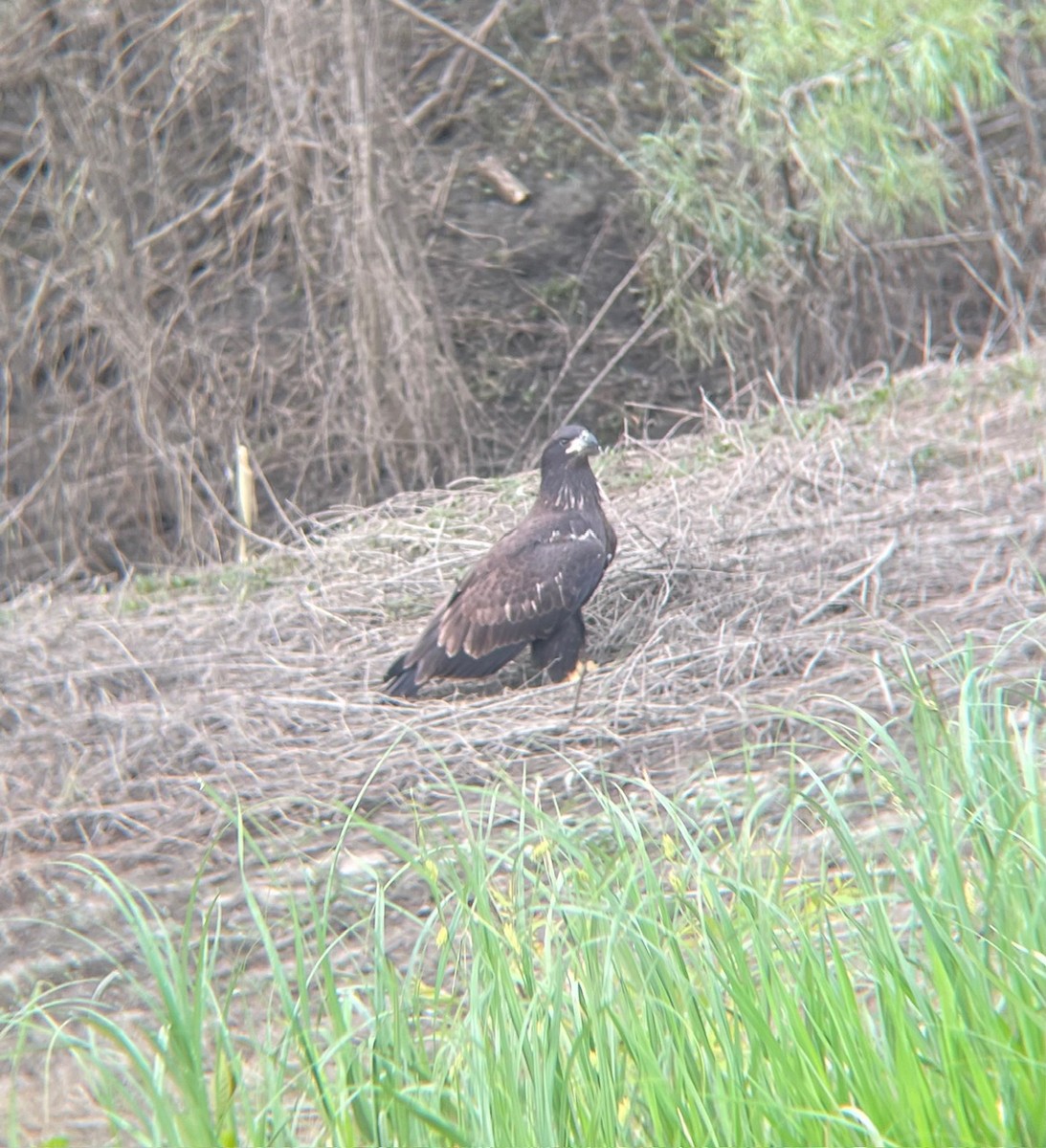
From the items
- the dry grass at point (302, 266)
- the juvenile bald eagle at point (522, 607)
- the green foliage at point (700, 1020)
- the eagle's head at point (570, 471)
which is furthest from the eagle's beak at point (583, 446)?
the green foliage at point (700, 1020)

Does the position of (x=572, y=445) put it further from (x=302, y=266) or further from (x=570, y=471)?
(x=302, y=266)

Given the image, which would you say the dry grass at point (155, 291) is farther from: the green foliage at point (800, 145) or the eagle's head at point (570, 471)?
the eagle's head at point (570, 471)

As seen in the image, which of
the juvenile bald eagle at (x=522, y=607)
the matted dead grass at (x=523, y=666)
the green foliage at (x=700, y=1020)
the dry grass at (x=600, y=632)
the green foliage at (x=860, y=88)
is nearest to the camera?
the green foliage at (x=700, y=1020)

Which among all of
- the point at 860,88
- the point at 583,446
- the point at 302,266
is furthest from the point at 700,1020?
the point at 302,266

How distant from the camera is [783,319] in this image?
26.0 feet

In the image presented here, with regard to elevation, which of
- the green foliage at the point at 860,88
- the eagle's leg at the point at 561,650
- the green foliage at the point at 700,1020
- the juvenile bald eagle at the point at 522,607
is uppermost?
the green foliage at the point at 860,88

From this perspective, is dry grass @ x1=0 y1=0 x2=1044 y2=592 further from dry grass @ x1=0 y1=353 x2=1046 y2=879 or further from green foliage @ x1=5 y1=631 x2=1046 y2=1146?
green foliage @ x1=5 y1=631 x2=1046 y2=1146

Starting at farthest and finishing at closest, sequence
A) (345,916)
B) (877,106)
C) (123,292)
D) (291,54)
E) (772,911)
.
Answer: (123,292) < (291,54) < (877,106) < (345,916) < (772,911)

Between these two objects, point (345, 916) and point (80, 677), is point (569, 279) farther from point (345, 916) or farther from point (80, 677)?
point (345, 916)

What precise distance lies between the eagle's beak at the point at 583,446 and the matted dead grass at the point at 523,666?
15.8 inches

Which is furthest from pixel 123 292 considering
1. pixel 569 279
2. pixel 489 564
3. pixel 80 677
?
pixel 489 564

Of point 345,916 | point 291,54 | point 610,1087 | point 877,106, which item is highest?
point 291,54

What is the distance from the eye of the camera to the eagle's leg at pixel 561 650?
518cm

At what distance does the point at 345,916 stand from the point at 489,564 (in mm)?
1610
